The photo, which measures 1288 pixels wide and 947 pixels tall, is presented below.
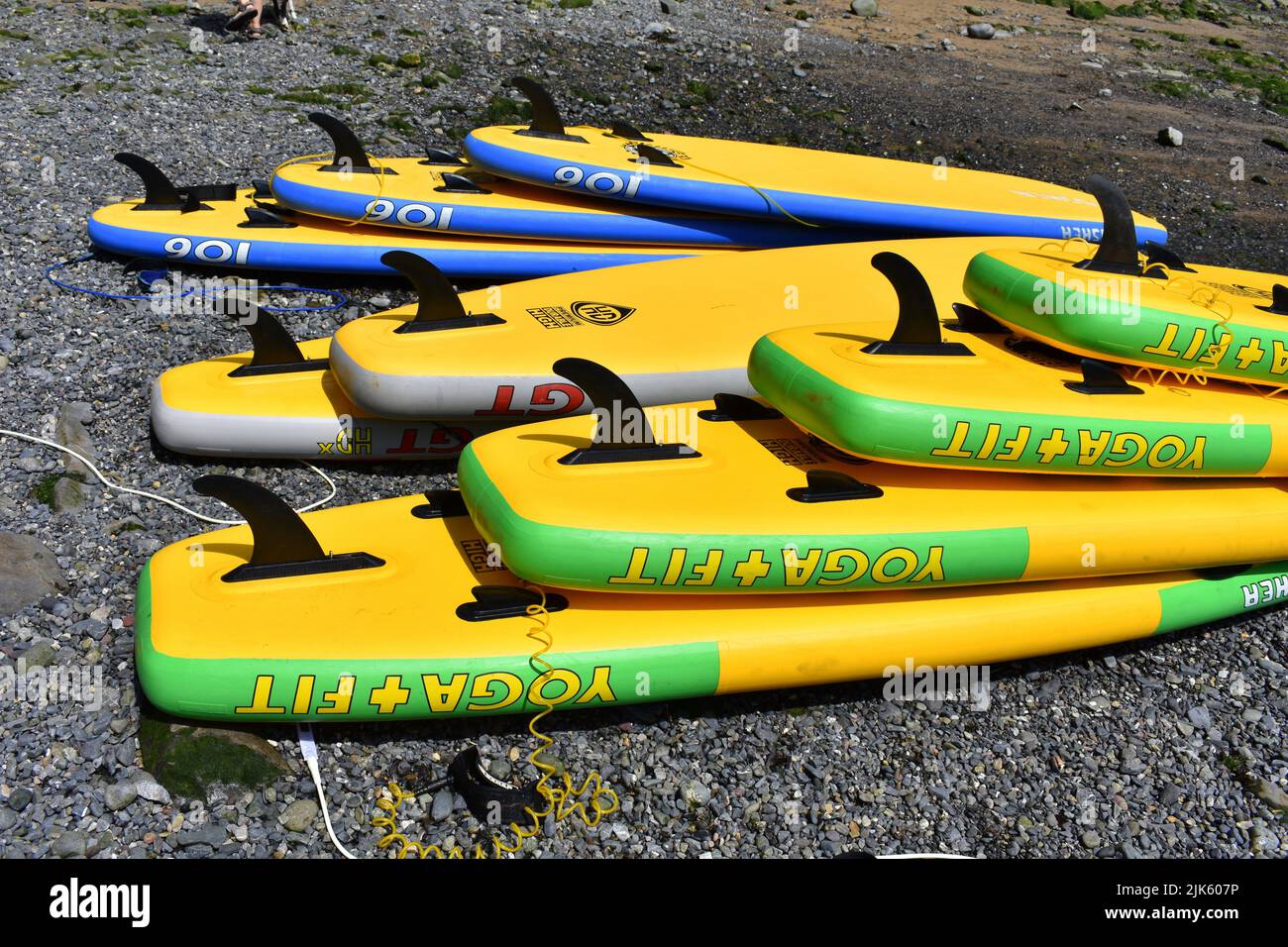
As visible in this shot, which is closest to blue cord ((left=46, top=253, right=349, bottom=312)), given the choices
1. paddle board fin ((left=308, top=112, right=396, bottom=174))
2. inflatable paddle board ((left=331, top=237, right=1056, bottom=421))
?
paddle board fin ((left=308, top=112, right=396, bottom=174))

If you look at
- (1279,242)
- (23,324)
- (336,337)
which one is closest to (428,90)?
(23,324)

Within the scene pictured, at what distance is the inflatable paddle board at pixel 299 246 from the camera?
6.38 meters

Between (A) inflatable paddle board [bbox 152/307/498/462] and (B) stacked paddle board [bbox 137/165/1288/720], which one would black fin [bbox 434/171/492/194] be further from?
(B) stacked paddle board [bbox 137/165/1288/720]

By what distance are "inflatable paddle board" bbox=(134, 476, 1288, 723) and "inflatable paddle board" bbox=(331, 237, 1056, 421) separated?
2.35 ft

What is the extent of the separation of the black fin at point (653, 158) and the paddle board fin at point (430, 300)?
7.25 feet

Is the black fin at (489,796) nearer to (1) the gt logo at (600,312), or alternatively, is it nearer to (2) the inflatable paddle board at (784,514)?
(2) the inflatable paddle board at (784,514)

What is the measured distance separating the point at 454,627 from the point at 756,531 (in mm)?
1082

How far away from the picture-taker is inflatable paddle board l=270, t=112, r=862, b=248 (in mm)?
6422

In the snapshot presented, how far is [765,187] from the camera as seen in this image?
6.59 m

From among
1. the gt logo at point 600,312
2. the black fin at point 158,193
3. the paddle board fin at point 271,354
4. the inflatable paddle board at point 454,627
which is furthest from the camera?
the black fin at point 158,193

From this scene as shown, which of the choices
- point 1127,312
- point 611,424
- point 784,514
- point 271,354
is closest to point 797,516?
point 784,514

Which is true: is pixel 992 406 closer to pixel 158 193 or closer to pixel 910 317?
pixel 910 317

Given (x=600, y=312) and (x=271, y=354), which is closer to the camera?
(x=271, y=354)

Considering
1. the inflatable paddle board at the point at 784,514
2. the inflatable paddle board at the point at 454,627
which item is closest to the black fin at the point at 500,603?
the inflatable paddle board at the point at 454,627
